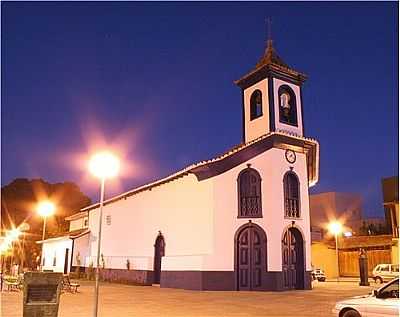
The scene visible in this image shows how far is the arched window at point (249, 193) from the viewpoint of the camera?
66.2ft

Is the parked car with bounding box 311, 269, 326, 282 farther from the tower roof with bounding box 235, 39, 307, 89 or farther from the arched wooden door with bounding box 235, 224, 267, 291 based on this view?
the tower roof with bounding box 235, 39, 307, 89

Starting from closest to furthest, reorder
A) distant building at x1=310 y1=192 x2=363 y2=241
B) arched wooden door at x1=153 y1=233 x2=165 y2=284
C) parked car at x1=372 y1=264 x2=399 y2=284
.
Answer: arched wooden door at x1=153 y1=233 x2=165 y2=284 → parked car at x1=372 y1=264 x2=399 y2=284 → distant building at x1=310 y1=192 x2=363 y2=241

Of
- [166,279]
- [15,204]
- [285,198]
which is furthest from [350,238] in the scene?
[15,204]

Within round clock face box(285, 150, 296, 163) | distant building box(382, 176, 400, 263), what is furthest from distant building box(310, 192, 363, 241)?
round clock face box(285, 150, 296, 163)

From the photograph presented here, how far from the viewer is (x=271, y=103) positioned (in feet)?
72.6

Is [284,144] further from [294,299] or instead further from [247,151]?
[294,299]

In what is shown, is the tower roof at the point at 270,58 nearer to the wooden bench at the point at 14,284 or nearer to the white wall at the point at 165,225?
the white wall at the point at 165,225

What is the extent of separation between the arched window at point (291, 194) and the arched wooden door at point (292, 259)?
0.87 meters

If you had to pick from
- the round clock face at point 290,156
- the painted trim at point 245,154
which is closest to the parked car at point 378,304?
the painted trim at point 245,154

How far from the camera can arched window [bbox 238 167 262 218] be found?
66.2ft

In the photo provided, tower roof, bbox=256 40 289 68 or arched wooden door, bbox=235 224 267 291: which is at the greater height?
tower roof, bbox=256 40 289 68

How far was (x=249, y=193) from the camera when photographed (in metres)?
20.5

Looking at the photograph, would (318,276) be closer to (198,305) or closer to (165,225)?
(165,225)

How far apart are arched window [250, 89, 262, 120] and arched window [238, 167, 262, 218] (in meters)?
4.01
